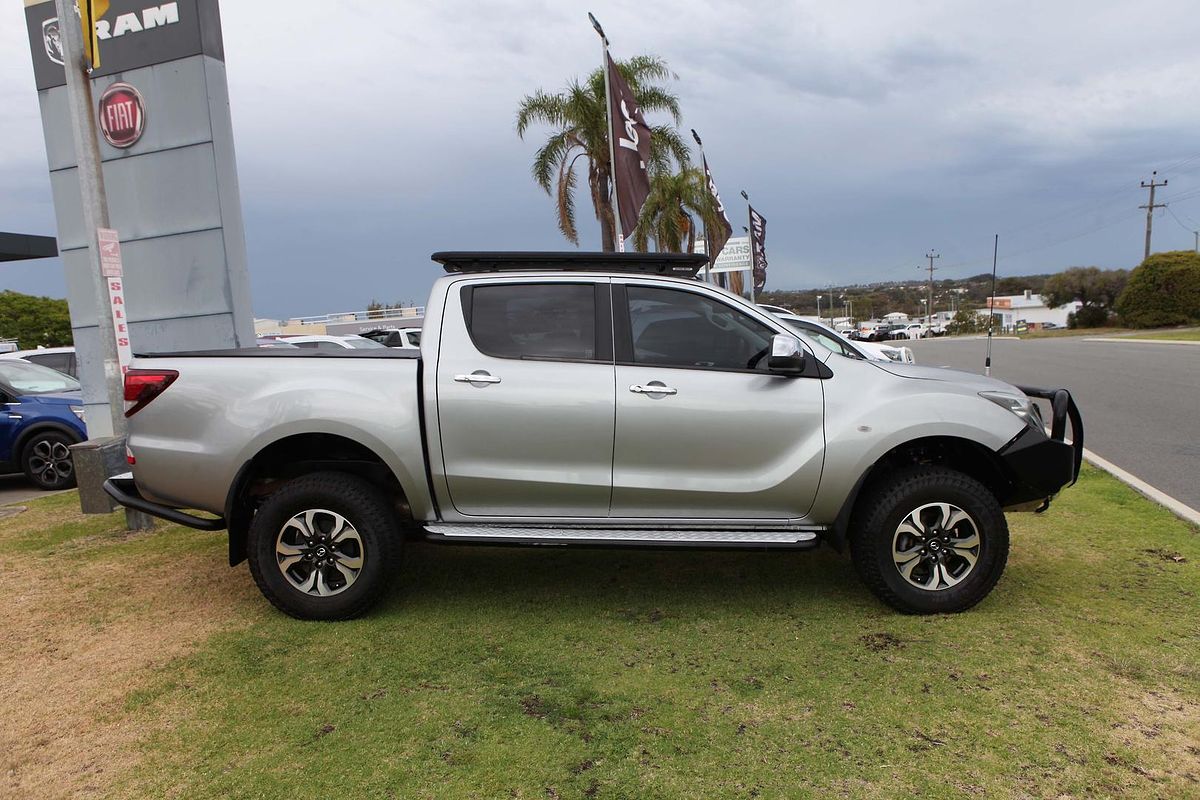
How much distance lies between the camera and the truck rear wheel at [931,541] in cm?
420

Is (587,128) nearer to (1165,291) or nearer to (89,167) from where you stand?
(89,167)

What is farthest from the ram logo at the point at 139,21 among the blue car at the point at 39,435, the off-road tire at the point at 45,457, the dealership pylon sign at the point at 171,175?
the off-road tire at the point at 45,457

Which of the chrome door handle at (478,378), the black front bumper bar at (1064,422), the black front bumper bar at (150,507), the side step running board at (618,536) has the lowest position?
the side step running board at (618,536)

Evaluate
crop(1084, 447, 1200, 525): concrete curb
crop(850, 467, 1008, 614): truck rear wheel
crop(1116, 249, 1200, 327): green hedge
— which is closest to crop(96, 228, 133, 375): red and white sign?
crop(850, 467, 1008, 614): truck rear wheel

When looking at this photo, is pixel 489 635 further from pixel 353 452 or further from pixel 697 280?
pixel 697 280

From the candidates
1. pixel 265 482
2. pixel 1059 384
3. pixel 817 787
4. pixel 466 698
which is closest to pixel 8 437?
pixel 265 482

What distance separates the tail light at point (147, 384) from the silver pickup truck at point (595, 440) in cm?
1

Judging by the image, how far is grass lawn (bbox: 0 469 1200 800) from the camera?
2924mm

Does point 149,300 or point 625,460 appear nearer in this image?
point 625,460

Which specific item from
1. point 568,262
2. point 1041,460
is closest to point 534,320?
point 568,262

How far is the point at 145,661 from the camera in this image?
401cm

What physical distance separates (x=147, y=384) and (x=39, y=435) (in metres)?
5.98

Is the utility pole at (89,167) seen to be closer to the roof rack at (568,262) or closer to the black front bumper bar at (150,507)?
the black front bumper bar at (150,507)

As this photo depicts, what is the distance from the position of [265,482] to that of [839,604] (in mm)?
3416
